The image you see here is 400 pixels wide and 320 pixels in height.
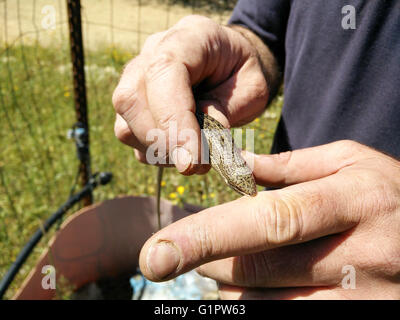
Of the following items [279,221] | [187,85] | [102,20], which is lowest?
[102,20]

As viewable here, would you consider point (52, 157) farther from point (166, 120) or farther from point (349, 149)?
point (349, 149)

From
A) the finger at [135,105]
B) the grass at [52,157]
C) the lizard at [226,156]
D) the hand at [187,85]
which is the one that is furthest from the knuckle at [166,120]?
the grass at [52,157]

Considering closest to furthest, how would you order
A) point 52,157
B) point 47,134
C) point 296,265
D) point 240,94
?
point 296,265 → point 240,94 → point 52,157 → point 47,134

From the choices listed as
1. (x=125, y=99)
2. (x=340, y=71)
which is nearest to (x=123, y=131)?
(x=125, y=99)

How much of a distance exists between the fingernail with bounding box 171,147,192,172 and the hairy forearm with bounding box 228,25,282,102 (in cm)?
99

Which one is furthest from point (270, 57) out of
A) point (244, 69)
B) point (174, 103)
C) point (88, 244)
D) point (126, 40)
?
point (126, 40)

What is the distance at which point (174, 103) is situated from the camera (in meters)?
1.41

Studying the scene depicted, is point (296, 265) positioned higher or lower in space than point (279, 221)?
lower

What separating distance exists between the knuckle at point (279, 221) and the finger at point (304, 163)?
387 millimetres

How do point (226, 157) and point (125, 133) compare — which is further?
point (125, 133)

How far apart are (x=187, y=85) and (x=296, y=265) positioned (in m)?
0.83

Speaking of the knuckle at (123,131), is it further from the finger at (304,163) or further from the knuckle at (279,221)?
the knuckle at (279,221)

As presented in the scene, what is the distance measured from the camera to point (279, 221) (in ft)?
3.81

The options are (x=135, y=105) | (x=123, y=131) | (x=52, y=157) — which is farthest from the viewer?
(x=52, y=157)
